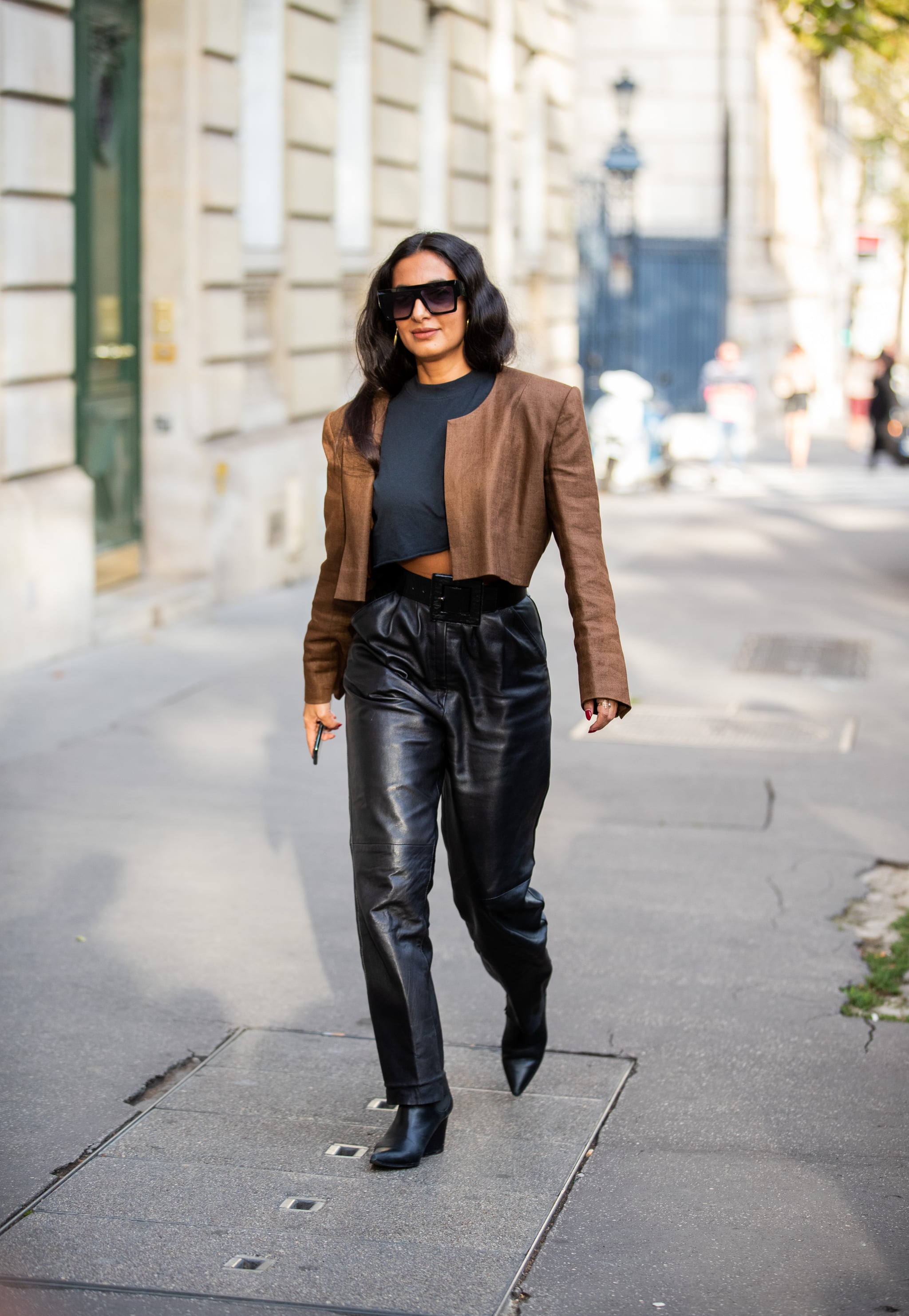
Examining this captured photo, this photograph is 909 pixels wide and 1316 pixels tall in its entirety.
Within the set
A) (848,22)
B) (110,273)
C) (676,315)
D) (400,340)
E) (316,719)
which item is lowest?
(316,719)

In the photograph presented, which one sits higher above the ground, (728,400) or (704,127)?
(704,127)

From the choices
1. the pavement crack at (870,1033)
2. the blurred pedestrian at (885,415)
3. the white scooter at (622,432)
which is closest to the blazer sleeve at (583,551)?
the pavement crack at (870,1033)

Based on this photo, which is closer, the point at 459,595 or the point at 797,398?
the point at 459,595

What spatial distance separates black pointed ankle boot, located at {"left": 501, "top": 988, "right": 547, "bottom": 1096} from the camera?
4320 millimetres

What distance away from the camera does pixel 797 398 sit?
24.3 meters

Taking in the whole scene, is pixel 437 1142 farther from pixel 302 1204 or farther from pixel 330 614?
pixel 330 614

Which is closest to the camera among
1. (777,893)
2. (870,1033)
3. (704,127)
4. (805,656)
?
(870,1033)

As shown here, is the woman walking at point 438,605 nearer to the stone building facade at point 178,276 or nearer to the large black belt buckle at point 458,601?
the large black belt buckle at point 458,601

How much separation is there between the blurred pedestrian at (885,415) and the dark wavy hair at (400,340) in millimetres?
19495

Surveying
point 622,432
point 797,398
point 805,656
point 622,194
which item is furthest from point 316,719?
point 622,194

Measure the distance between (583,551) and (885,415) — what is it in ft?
65.3

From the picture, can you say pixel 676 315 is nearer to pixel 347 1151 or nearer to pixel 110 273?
pixel 110 273

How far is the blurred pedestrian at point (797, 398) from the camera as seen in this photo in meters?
24.3

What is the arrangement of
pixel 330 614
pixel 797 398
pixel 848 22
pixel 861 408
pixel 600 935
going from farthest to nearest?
pixel 861 408
pixel 797 398
pixel 848 22
pixel 600 935
pixel 330 614
